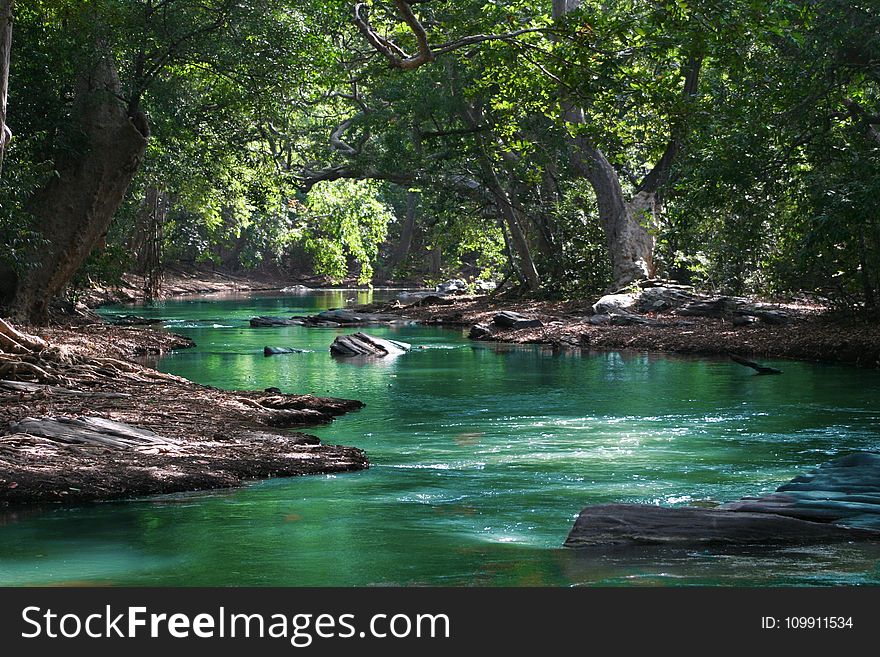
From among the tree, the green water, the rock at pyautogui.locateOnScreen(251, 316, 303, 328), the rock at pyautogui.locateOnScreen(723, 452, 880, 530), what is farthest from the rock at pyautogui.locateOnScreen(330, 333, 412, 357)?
the rock at pyautogui.locateOnScreen(723, 452, 880, 530)

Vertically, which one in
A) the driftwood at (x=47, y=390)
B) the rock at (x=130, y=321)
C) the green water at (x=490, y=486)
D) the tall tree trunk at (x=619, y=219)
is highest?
the tall tree trunk at (x=619, y=219)

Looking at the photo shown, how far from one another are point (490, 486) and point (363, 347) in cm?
1488

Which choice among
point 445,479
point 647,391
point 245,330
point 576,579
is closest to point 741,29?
point 647,391

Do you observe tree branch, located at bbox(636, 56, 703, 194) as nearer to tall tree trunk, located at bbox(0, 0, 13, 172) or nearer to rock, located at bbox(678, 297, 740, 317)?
rock, located at bbox(678, 297, 740, 317)

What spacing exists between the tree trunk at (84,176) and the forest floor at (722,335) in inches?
423

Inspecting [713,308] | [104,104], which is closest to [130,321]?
[104,104]

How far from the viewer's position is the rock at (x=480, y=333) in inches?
1153

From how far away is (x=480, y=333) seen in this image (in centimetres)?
2958

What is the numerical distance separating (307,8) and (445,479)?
15.2 metres

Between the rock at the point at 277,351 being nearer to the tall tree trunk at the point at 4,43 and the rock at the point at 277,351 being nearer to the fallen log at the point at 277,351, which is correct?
the fallen log at the point at 277,351

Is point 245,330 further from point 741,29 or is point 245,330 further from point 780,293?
point 741,29

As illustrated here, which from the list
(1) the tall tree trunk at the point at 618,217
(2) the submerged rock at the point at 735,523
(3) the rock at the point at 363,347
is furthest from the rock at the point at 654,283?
(2) the submerged rock at the point at 735,523

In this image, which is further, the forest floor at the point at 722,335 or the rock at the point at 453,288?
the rock at the point at 453,288

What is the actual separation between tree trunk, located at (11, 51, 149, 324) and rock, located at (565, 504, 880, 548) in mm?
15633
